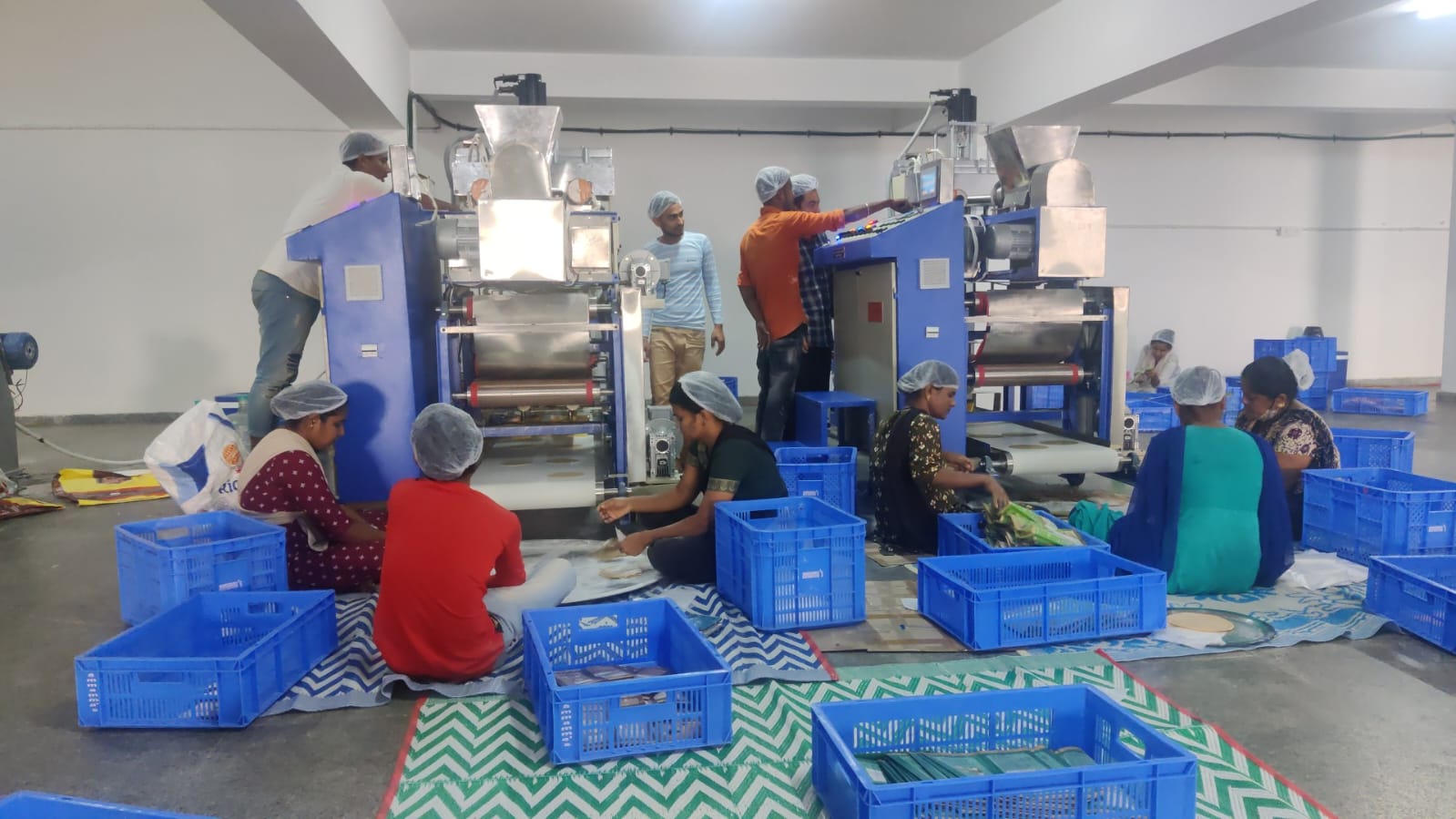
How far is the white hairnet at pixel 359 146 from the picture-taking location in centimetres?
441

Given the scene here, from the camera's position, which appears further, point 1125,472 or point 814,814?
point 1125,472

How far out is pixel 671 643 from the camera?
2490 millimetres

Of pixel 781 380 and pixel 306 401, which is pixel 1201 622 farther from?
pixel 306 401

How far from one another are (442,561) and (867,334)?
10.0 ft

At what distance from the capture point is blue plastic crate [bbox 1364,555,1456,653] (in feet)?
8.76

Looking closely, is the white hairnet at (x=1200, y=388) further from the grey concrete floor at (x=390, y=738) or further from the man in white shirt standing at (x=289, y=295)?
the man in white shirt standing at (x=289, y=295)

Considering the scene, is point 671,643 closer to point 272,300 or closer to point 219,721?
point 219,721

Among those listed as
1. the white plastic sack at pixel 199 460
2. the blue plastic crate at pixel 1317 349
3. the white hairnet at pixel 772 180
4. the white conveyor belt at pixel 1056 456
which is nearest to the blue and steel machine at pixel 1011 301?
the white conveyor belt at pixel 1056 456

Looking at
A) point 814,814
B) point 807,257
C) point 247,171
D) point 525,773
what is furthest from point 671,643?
point 247,171

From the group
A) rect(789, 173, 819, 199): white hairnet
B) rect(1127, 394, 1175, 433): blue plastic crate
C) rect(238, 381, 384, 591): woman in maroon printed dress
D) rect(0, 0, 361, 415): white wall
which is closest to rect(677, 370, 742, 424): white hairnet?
rect(238, 381, 384, 591): woman in maroon printed dress

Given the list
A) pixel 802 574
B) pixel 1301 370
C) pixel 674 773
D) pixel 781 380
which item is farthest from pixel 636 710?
pixel 1301 370

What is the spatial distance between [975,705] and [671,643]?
0.85 m

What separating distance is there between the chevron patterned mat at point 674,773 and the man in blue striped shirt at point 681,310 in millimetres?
3721

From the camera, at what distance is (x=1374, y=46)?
739cm
